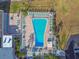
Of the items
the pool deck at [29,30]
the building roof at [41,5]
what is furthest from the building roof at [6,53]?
the building roof at [41,5]

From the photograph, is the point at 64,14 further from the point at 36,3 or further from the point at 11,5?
the point at 11,5

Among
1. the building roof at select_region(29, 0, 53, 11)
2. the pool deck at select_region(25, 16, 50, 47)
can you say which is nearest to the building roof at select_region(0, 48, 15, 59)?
the pool deck at select_region(25, 16, 50, 47)

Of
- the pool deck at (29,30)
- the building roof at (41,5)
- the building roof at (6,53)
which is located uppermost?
the building roof at (41,5)

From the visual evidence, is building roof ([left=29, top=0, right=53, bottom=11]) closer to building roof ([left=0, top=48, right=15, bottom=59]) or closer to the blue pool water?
the blue pool water

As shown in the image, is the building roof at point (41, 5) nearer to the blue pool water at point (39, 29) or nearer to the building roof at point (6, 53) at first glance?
the blue pool water at point (39, 29)

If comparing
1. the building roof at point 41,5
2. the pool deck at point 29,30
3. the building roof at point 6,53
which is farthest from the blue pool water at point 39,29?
the building roof at point 6,53

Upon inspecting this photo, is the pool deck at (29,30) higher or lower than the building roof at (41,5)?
lower

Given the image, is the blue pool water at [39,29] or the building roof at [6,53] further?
the blue pool water at [39,29]

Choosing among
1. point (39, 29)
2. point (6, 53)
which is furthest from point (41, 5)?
point (6, 53)
